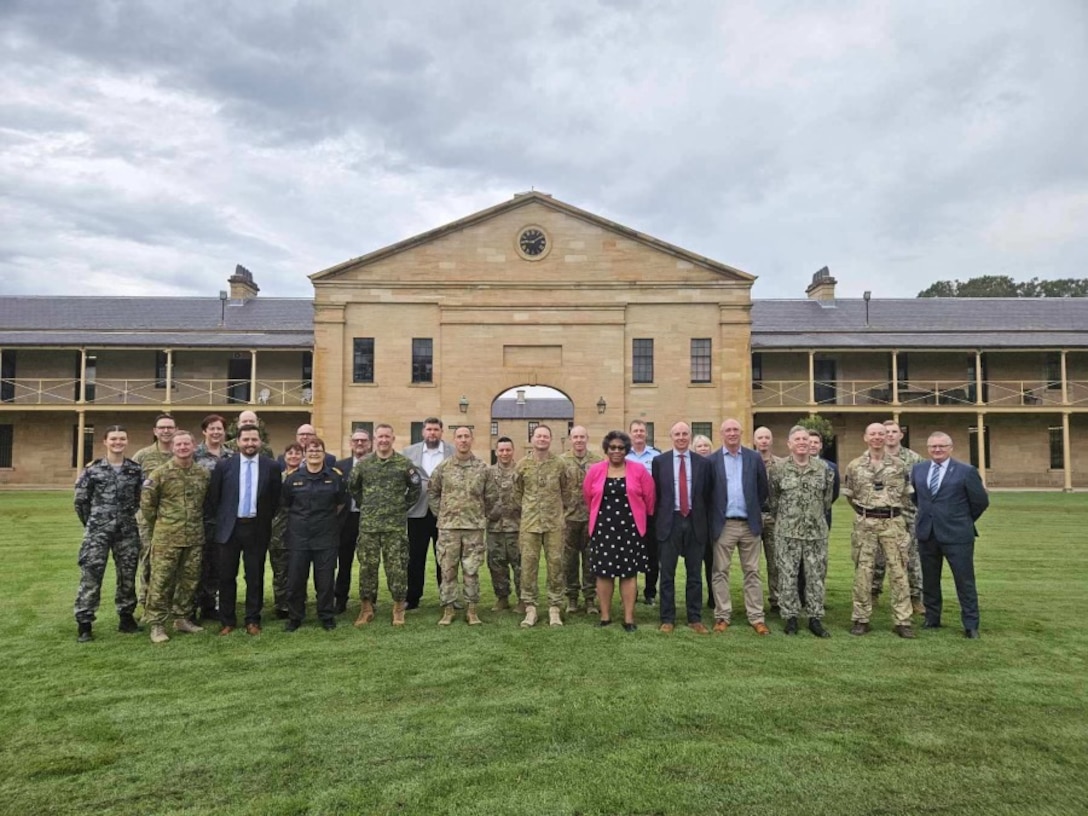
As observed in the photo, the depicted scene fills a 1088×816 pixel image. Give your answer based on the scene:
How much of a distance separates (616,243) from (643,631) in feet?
66.1

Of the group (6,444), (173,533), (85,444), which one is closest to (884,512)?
(173,533)

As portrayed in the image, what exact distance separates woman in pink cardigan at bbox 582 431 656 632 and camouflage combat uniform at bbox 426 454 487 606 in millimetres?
1058

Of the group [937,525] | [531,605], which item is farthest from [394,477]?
[937,525]

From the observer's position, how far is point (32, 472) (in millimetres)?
26859

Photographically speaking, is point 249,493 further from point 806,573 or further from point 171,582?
point 806,573

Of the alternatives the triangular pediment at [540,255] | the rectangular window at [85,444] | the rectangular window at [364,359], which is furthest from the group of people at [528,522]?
the rectangular window at [85,444]

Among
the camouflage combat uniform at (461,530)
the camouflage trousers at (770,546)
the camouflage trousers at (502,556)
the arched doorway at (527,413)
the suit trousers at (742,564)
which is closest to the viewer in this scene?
the suit trousers at (742,564)

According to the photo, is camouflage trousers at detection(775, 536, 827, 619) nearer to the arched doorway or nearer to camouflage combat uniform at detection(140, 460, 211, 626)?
camouflage combat uniform at detection(140, 460, 211, 626)

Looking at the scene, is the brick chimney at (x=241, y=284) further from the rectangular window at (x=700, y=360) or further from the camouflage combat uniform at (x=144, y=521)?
the camouflage combat uniform at (x=144, y=521)

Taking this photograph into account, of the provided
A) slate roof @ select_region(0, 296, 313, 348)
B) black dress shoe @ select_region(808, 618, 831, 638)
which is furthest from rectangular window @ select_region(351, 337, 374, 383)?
black dress shoe @ select_region(808, 618, 831, 638)

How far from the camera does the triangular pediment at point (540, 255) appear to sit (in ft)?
80.0

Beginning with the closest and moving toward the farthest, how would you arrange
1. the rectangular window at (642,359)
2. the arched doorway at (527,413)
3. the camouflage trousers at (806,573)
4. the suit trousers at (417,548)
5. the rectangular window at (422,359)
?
the camouflage trousers at (806,573), the suit trousers at (417,548), the rectangular window at (422,359), the rectangular window at (642,359), the arched doorway at (527,413)

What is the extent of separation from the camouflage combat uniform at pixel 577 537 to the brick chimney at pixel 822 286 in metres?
28.0

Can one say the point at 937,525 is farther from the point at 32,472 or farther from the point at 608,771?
the point at 32,472
